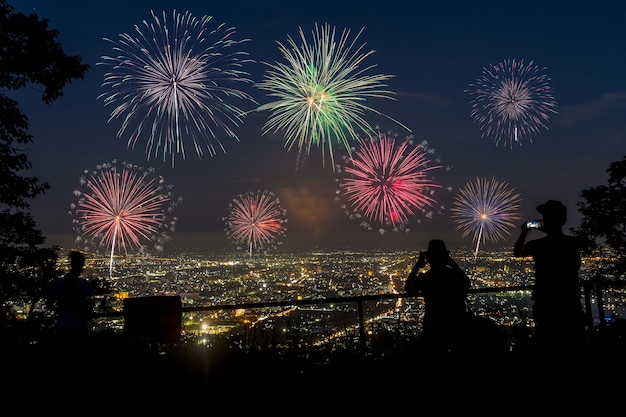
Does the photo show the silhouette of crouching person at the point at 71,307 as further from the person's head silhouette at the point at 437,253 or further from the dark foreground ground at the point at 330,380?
the person's head silhouette at the point at 437,253

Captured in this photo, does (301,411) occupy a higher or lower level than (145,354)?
lower

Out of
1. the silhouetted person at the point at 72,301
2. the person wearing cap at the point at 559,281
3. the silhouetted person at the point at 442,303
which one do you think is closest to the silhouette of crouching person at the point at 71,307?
the silhouetted person at the point at 72,301

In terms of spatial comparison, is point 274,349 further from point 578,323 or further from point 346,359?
point 578,323

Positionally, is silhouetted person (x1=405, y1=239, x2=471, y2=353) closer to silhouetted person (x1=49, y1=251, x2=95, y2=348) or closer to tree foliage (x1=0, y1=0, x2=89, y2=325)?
silhouetted person (x1=49, y1=251, x2=95, y2=348)

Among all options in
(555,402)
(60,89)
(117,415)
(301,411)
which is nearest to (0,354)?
(117,415)

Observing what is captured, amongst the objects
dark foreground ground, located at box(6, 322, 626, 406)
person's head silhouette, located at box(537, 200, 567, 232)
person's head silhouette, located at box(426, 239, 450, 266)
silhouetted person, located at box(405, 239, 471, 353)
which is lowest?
dark foreground ground, located at box(6, 322, 626, 406)

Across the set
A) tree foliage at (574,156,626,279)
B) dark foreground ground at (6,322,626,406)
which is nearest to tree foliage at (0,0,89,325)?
dark foreground ground at (6,322,626,406)

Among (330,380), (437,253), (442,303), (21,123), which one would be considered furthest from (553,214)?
(21,123)
